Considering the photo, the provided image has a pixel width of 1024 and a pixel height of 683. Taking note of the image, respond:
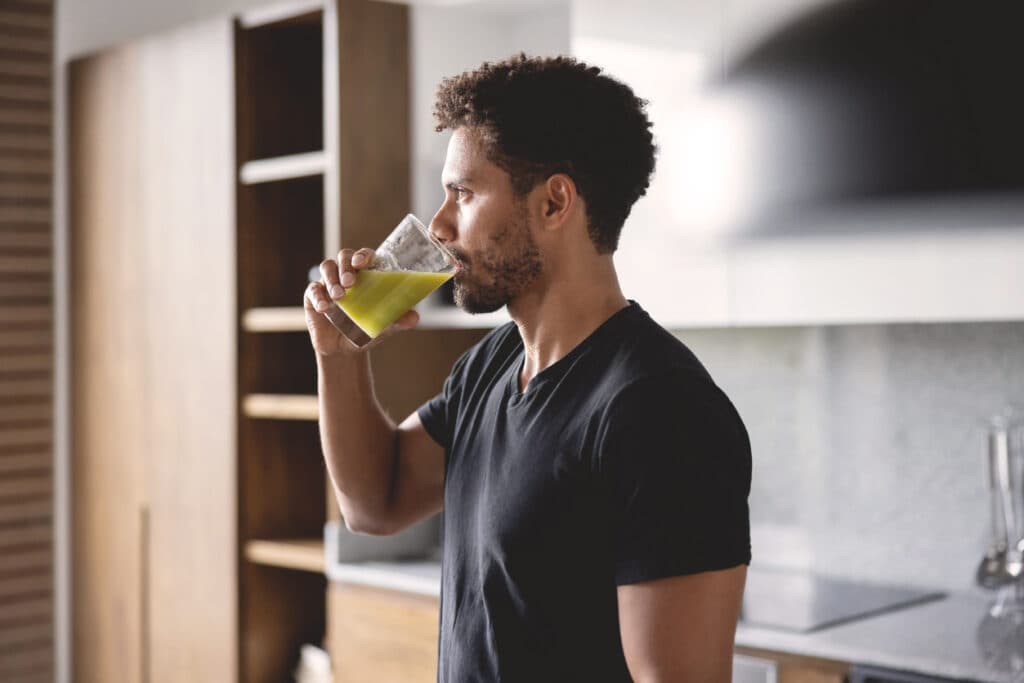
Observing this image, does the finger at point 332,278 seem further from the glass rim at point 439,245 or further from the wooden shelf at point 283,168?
the wooden shelf at point 283,168

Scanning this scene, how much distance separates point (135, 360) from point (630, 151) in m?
2.27

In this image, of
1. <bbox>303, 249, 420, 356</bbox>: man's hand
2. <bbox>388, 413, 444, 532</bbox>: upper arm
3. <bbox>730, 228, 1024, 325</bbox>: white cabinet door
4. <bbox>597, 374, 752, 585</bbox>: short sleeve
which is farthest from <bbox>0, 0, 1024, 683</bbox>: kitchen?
<bbox>303, 249, 420, 356</bbox>: man's hand

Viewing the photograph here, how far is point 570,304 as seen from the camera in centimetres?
149

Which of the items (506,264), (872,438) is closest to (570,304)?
(506,264)

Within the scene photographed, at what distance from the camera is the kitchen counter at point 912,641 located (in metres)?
1.89

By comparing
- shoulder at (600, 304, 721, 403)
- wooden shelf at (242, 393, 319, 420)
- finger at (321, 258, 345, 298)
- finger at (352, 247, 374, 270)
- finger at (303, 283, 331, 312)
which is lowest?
wooden shelf at (242, 393, 319, 420)

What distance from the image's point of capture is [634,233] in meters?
2.57

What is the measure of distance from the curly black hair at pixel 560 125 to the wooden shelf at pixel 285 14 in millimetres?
1628

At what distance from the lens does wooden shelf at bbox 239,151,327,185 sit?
302 centimetres

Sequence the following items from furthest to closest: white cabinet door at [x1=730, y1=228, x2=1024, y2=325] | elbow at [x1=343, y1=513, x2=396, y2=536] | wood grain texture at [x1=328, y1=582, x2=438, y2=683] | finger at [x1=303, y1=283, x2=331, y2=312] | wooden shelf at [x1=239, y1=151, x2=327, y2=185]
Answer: wooden shelf at [x1=239, y1=151, x2=327, y2=185]
wood grain texture at [x1=328, y1=582, x2=438, y2=683]
white cabinet door at [x1=730, y1=228, x2=1024, y2=325]
elbow at [x1=343, y1=513, x2=396, y2=536]
finger at [x1=303, y1=283, x2=331, y2=312]

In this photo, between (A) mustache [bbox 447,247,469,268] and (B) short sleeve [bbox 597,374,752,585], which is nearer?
(B) short sleeve [bbox 597,374,752,585]

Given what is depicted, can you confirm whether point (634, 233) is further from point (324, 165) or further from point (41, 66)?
point (41, 66)

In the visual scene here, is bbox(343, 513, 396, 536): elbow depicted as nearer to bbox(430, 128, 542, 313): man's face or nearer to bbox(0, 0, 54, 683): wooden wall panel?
bbox(430, 128, 542, 313): man's face

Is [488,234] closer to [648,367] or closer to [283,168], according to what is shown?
[648,367]
